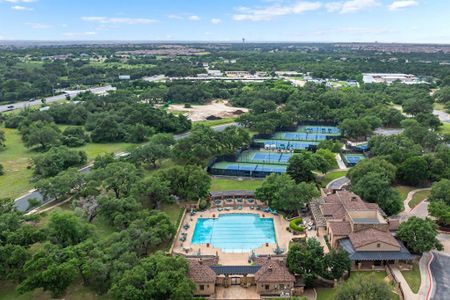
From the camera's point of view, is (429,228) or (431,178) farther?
(431,178)

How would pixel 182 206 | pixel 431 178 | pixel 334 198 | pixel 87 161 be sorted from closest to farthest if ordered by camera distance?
1. pixel 334 198
2. pixel 182 206
3. pixel 431 178
4. pixel 87 161

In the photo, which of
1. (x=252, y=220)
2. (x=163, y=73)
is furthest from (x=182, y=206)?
(x=163, y=73)

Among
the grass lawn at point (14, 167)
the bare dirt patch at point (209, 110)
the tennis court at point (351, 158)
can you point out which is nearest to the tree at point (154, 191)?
the grass lawn at point (14, 167)

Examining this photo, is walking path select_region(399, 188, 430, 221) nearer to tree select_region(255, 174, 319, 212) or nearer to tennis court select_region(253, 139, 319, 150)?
tree select_region(255, 174, 319, 212)

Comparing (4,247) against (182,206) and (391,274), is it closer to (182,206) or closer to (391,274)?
(182,206)

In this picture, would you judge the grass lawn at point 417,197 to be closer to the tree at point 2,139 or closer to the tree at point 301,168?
the tree at point 301,168

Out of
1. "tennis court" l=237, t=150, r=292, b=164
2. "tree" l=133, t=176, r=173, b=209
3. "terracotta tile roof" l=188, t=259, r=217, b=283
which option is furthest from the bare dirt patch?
"terracotta tile roof" l=188, t=259, r=217, b=283

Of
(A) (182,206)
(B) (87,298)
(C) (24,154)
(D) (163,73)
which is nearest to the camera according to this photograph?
(B) (87,298)
